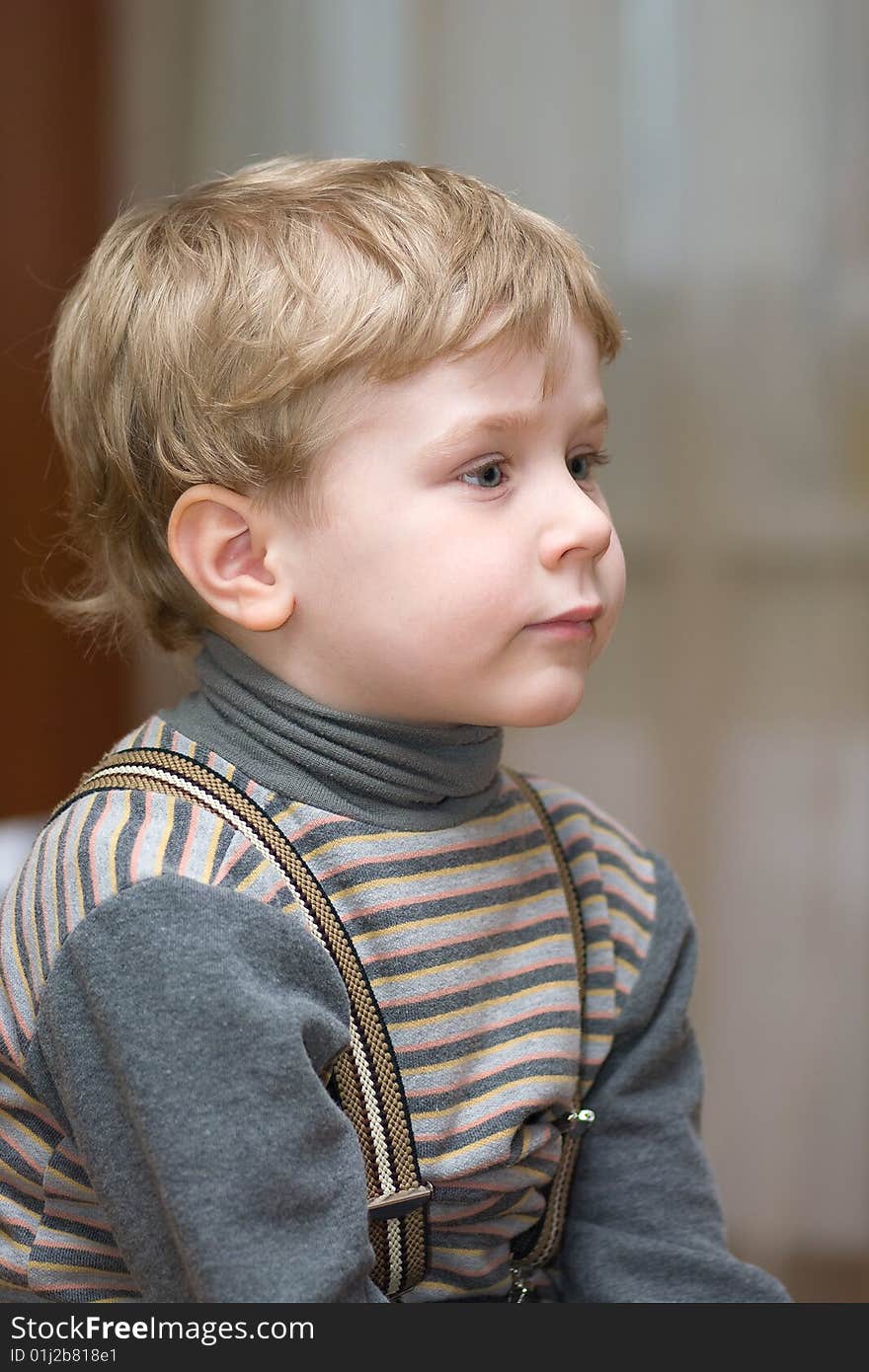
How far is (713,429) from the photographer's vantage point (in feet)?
6.07

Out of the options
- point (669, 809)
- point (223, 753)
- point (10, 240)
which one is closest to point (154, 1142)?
point (223, 753)

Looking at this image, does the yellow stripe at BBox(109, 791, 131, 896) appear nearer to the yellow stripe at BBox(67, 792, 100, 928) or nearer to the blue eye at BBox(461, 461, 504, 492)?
the yellow stripe at BBox(67, 792, 100, 928)

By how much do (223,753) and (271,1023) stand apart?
0.19m

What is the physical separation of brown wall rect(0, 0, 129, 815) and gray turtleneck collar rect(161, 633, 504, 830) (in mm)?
996

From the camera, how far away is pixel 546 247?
0.86 m

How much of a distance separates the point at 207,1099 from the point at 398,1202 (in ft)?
0.44

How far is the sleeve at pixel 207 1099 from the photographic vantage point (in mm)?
696

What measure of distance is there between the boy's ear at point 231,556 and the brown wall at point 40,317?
0.99 meters

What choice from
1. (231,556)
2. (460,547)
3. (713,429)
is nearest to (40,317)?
(713,429)

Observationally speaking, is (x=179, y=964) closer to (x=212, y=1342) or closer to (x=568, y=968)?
(x=212, y=1342)

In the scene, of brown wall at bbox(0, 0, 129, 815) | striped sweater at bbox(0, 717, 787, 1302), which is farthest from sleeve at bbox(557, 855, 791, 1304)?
brown wall at bbox(0, 0, 129, 815)

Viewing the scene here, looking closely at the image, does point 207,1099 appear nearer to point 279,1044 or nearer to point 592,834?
point 279,1044

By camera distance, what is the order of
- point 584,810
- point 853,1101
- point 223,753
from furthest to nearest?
1. point 853,1101
2. point 584,810
3. point 223,753

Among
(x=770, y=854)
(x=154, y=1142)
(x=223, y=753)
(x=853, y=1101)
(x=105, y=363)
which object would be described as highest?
(x=105, y=363)
